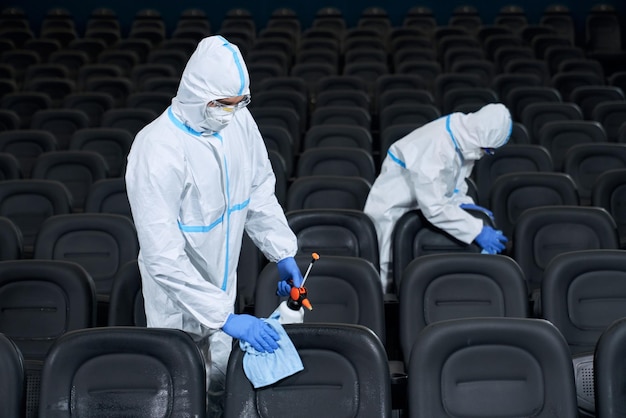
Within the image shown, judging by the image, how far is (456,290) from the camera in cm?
363

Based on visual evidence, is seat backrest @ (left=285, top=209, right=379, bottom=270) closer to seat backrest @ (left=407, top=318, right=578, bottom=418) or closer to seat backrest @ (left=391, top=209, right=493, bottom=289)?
seat backrest @ (left=391, top=209, right=493, bottom=289)

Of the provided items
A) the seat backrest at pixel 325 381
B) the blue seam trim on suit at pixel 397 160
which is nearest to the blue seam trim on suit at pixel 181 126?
the seat backrest at pixel 325 381

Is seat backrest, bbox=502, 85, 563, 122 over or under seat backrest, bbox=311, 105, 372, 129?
over

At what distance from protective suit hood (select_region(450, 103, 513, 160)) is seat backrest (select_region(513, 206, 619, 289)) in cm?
41

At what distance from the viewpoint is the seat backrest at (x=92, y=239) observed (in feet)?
14.0

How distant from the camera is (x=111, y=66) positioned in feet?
28.7

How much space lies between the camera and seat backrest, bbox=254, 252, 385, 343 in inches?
139

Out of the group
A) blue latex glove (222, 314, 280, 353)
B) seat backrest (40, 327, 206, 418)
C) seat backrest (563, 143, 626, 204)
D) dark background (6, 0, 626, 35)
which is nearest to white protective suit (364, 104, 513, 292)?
seat backrest (563, 143, 626, 204)

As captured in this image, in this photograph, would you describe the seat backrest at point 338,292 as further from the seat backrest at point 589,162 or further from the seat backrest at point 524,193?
the seat backrest at point 589,162

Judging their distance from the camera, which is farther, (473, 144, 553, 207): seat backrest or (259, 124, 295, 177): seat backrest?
(259, 124, 295, 177): seat backrest

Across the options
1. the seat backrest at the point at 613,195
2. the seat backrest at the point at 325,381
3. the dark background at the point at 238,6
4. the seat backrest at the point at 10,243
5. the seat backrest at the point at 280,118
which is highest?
the dark background at the point at 238,6

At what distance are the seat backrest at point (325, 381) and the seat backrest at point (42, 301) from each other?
2.97ft

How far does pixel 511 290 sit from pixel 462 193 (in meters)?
1.25

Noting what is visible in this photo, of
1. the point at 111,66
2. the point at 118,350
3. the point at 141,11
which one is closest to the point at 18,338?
the point at 118,350
